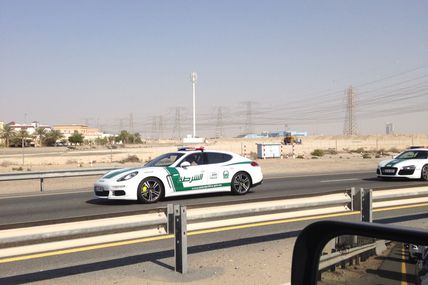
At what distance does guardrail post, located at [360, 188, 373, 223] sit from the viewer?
755cm

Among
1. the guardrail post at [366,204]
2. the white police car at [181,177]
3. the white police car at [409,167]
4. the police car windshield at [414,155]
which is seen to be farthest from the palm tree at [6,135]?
the guardrail post at [366,204]

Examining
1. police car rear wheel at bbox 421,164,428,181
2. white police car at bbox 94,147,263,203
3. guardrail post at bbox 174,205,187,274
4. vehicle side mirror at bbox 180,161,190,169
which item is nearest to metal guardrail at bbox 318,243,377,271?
guardrail post at bbox 174,205,187,274

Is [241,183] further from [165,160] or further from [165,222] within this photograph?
[165,222]

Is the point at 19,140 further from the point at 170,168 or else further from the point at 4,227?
the point at 4,227

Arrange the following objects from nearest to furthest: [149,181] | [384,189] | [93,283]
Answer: [93,283] → [384,189] → [149,181]

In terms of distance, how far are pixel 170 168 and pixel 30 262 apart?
6884mm

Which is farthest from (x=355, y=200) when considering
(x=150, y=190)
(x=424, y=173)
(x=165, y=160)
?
(x=424, y=173)

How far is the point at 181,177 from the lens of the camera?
1389cm

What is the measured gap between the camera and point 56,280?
6008 mm

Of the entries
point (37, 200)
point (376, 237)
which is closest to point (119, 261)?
point (376, 237)

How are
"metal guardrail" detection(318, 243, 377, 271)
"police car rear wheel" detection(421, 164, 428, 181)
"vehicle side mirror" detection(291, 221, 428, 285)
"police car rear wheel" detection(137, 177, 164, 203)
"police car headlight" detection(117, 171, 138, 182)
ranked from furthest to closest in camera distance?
"police car rear wheel" detection(421, 164, 428, 181) → "police car rear wheel" detection(137, 177, 164, 203) → "police car headlight" detection(117, 171, 138, 182) → "metal guardrail" detection(318, 243, 377, 271) → "vehicle side mirror" detection(291, 221, 428, 285)

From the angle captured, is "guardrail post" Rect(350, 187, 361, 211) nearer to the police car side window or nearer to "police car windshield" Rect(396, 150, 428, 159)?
the police car side window

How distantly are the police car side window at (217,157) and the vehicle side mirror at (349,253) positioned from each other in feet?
40.3

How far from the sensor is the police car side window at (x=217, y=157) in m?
14.7
